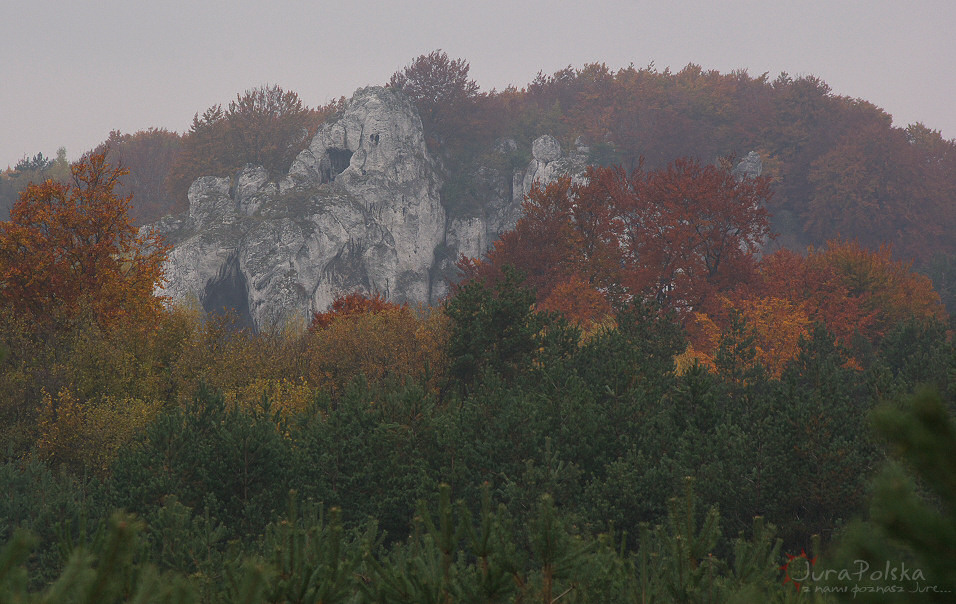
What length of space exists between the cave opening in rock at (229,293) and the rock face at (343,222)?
0.10 metres

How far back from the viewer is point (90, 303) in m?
26.4

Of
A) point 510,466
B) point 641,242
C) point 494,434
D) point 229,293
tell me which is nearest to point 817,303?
point 641,242

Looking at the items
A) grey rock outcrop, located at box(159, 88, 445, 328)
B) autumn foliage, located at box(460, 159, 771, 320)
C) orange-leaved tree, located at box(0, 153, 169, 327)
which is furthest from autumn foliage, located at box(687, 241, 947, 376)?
grey rock outcrop, located at box(159, 88, 445, 328)

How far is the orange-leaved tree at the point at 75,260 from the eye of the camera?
86.5 feet

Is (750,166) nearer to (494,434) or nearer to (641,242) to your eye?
(641,242)

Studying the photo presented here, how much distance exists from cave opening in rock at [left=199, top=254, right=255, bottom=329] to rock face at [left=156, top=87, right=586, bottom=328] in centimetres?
10

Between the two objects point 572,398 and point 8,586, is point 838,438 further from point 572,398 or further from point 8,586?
point 8,586

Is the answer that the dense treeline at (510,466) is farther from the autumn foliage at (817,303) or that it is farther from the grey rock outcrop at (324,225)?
the grey rock outcrop at (324,225)

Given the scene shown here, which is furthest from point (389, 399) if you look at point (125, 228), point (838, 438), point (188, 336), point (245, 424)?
point (125, 228)

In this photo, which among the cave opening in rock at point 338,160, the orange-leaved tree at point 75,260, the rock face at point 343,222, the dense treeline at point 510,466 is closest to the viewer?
the dense treeline at point 510,466

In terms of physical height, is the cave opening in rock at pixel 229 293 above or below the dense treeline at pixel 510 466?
above

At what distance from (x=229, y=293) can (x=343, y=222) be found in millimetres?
12321

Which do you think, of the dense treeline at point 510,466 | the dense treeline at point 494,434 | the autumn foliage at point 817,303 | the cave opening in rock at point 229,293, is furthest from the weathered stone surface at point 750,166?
the dense treeline at point 510,466

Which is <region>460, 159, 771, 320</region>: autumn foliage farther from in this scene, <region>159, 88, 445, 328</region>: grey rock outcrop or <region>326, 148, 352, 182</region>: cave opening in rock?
<region>326, 148, 352, 182</region>: cave opening in rock
